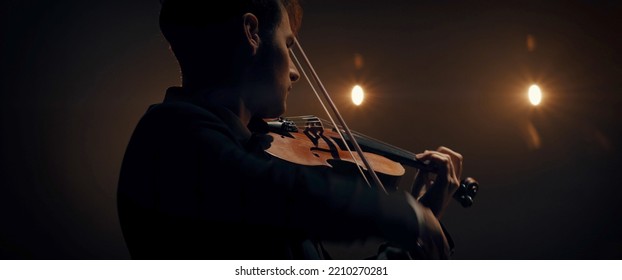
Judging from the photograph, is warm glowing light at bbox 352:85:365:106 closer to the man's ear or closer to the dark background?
the dark background

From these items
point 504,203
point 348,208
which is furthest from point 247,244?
point 504,203

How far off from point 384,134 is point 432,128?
0.21 m

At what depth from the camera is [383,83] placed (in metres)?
2.30

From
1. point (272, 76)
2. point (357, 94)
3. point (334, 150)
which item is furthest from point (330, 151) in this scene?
point (357, 94)

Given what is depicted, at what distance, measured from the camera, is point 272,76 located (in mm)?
1224

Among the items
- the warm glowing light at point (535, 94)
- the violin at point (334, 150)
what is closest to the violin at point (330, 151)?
the violin at point (334, 150)

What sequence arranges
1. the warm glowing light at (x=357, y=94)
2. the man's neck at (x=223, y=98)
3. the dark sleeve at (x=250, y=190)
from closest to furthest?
the dark sleeve at (x=250, y=190) → the man's neck at (x=223, y=98) → the warm glowing light at (x=357, y=94)

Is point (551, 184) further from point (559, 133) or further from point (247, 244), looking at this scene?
point (247, 244)

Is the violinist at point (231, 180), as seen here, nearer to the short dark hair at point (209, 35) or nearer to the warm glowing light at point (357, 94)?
the short dark hair at point (209, 35)

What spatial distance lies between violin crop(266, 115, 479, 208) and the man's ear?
0.58 ft

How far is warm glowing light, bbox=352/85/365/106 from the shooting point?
7.39ft

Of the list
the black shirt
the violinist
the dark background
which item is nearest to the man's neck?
the violinist

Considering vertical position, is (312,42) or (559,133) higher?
(559,133)

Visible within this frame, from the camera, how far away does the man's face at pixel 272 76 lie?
122cm
